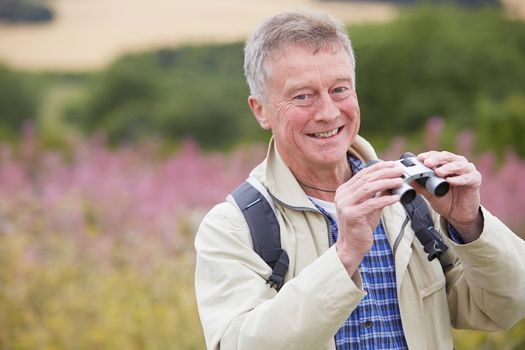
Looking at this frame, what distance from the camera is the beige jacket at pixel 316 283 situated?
189 cm

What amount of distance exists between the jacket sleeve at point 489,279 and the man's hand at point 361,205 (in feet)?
1.10

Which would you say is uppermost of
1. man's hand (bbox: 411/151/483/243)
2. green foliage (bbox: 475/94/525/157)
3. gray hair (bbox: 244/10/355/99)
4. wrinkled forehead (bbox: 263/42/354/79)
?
gray hair (bbox: 244/10/355/99)

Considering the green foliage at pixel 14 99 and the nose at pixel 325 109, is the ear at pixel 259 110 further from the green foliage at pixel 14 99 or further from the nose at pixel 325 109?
the green foliage at pixel 14 99

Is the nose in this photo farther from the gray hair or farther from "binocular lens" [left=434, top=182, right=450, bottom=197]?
"binocular lens" [left=434, top=182, right=450, bottom=197]

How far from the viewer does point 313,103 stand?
2195 millimetres

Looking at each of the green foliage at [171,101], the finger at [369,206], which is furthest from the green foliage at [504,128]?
the finger at [369,206]

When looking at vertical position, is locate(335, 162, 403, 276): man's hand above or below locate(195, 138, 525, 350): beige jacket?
above

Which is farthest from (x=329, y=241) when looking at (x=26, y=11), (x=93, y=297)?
(x=26, y=11)

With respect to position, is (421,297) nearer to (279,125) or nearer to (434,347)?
(434,347)

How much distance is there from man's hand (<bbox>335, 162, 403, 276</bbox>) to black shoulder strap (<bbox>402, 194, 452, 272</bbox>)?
0.31 metres

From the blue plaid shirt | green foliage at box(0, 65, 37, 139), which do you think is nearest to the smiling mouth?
the blue plaid shirt

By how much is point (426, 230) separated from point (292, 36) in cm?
66

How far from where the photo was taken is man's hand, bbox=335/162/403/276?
1.87 meters

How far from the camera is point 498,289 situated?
2143 millimetres
